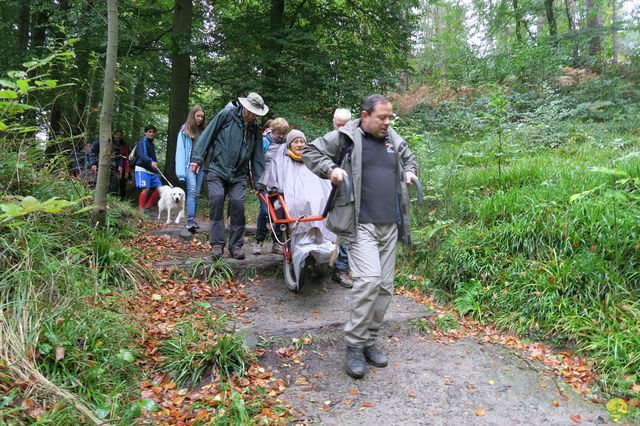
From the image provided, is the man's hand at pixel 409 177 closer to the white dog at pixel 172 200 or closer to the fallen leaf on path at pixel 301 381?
the fallen leaf on path at pixel 301 381

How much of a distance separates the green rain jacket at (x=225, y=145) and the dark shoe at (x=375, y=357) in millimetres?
2855

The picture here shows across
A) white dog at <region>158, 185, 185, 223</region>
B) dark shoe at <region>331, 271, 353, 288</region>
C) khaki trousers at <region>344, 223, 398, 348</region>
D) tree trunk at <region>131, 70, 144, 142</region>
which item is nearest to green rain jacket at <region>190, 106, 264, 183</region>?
dark shoe at <region>331, 271, 353, 288</region>

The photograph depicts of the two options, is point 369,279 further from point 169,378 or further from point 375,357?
point 169,378

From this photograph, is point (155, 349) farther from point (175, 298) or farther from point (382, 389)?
point (382, 389)

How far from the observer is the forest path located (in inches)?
129

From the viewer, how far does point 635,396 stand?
346 centimetres

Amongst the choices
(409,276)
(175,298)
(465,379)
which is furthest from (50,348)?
(409,276)

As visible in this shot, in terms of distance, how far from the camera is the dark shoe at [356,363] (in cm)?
363

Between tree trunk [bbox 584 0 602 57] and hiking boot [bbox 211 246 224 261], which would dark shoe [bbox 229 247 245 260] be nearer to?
hiking boot [bbox 211 246 224 261]

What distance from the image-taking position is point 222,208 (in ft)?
18.3

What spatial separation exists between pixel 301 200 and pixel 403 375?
2.33 meters

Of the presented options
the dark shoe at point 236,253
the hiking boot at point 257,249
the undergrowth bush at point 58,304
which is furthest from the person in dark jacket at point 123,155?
the dark shoe at point 236,253

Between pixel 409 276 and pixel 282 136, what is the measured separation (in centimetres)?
266

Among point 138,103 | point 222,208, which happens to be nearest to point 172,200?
point 222,208
